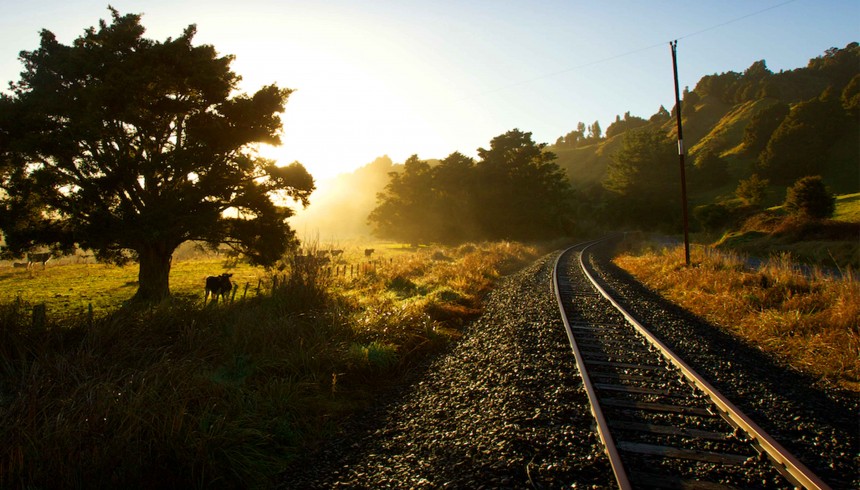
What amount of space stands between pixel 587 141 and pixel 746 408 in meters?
206

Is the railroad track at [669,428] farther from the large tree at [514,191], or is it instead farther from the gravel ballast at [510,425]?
the large tree at [514,191]

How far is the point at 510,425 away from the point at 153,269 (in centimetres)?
1467

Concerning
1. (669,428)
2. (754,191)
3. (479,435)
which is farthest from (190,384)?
(754,191)

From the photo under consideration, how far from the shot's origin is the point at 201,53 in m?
14.8

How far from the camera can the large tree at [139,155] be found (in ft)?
40.4

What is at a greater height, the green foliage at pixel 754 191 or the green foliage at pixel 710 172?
the green foliage at pixel 710 172

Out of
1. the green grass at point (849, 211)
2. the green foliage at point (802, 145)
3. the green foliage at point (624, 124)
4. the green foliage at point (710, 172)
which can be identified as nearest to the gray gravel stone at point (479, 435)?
the green grass at point (849, 211)

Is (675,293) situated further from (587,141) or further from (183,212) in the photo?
(587,141)

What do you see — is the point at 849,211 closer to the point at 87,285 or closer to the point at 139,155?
the point at 139,155

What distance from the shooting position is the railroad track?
3.30m

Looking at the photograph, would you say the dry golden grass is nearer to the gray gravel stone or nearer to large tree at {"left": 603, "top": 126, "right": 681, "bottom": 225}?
the gray gravel stone

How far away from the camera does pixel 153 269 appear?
14.6m

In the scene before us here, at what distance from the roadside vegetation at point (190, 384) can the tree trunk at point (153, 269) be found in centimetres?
674

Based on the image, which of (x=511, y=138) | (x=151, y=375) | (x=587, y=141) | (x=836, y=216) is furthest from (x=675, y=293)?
(x=587, y=141)
